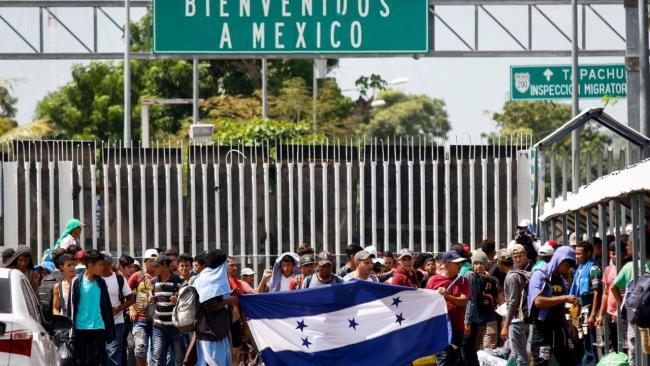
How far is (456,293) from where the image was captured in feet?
57.0

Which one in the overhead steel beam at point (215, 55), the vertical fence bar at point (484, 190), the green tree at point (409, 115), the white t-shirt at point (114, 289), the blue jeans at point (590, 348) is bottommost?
the blue jeans at point (590, 348)

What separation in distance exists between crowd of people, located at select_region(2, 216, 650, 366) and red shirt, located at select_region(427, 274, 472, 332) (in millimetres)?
10

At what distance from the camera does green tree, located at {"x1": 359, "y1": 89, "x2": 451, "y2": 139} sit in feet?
436

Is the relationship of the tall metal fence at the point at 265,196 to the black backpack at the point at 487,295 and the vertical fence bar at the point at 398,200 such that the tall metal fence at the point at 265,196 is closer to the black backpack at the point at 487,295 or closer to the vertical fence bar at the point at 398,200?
the vertical fence bar at the point at 398,200

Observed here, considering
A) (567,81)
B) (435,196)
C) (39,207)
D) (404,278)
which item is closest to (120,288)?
(404,278)

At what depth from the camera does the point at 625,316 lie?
15.7 meters

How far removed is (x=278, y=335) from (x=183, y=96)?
4861 centimetres

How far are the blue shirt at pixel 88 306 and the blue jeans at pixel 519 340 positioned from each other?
4.35 metres

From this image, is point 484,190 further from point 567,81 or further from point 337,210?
point 567,81

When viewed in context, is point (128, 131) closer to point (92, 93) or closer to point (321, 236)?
point (321, 236)

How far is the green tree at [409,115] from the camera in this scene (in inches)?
5236

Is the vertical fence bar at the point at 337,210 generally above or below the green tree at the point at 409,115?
below

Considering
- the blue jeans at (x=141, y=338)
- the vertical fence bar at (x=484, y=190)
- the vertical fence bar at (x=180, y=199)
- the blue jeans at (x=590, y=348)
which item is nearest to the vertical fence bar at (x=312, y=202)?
the vertical fence bar at (x=180, y=199)

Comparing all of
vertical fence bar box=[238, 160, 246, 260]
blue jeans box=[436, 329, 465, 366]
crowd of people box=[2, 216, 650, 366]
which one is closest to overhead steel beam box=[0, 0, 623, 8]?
vertical fence bar box=[238, 160, 246, 260]
